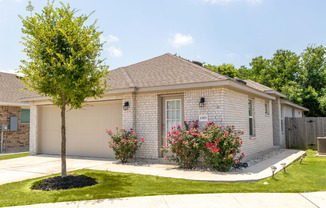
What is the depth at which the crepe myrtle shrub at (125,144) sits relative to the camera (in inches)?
386

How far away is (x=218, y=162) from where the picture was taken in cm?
811

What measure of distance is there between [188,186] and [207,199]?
1143mm

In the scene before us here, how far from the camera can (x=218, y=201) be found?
510 cm

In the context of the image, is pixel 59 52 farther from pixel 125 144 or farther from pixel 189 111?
pixel 189 111

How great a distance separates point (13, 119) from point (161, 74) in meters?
11.8

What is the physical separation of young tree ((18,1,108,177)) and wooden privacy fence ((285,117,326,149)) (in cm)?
1441

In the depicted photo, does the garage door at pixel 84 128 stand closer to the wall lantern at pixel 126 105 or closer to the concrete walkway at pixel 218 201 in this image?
the wall lantern at pixel 126 105

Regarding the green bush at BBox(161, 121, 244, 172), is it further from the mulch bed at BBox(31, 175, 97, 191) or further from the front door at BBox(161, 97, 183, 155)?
the mulch bed at BBox(31, 175, 97, 191)

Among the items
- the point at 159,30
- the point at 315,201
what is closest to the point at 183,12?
the point at 159,30

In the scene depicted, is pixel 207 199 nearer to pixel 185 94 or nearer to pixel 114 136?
pixel 185 94

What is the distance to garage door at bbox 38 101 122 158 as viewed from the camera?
469 inches

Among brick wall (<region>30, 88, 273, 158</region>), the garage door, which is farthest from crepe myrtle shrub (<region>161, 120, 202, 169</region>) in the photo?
the garage door

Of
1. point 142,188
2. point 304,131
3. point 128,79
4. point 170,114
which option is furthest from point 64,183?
point 304,131

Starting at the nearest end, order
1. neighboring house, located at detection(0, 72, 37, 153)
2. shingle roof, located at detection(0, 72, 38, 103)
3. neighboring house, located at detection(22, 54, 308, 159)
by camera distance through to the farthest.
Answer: neighboring house, located at detection(22, 54, 308, 159)
neighboring house, located at detection(0, 72, 37, 153)
shingle roof, located at detection(0, 72, 38, 103)
